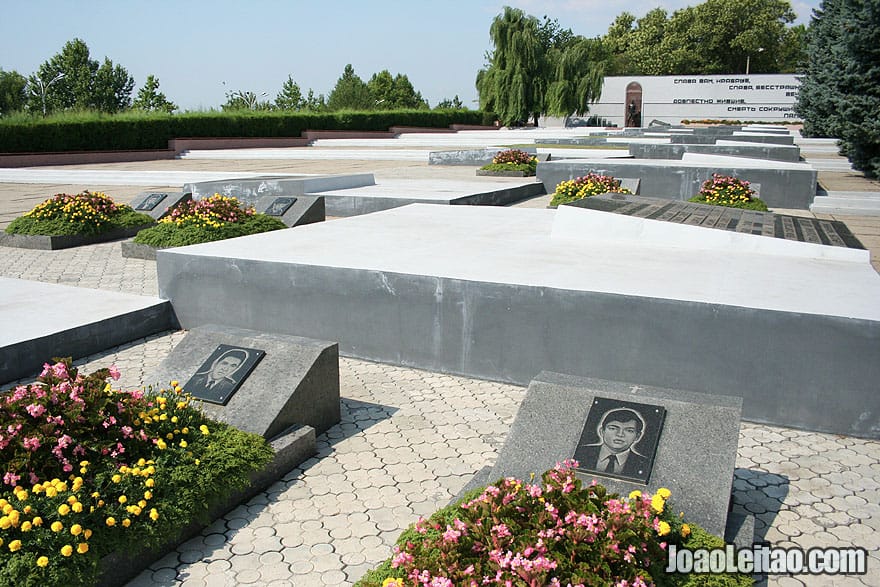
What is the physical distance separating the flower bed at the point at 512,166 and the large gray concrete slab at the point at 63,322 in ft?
41.4

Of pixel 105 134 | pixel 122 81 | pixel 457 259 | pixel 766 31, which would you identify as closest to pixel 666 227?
pixel 457 259

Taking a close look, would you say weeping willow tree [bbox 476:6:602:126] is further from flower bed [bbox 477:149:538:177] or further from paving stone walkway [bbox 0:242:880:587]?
paving stone walkway [bbox 0:242:880:587]

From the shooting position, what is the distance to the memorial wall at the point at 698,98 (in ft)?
177

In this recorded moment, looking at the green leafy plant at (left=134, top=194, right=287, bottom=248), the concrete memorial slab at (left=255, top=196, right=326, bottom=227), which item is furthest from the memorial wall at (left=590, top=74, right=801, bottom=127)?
the green leafy plant at (left=134, top=194, right=287, bottom=248)

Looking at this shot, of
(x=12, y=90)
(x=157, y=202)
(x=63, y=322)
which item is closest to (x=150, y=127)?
(x=157, y=202)

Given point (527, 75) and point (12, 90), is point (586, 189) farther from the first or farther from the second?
point (12, 90)

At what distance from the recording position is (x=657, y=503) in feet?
9.11

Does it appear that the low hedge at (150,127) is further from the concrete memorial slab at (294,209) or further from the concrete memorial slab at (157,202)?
the concrete memorial slab at (294,209)

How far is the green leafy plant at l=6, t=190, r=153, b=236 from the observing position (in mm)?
10914

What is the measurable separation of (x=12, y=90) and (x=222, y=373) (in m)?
78.7

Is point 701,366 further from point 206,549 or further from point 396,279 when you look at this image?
point 206,549

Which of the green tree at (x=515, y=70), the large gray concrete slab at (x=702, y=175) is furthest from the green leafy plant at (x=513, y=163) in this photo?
the green tree at (x=515, y=70)

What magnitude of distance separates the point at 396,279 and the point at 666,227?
2993 millimetres

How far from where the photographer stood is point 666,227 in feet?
23.4
